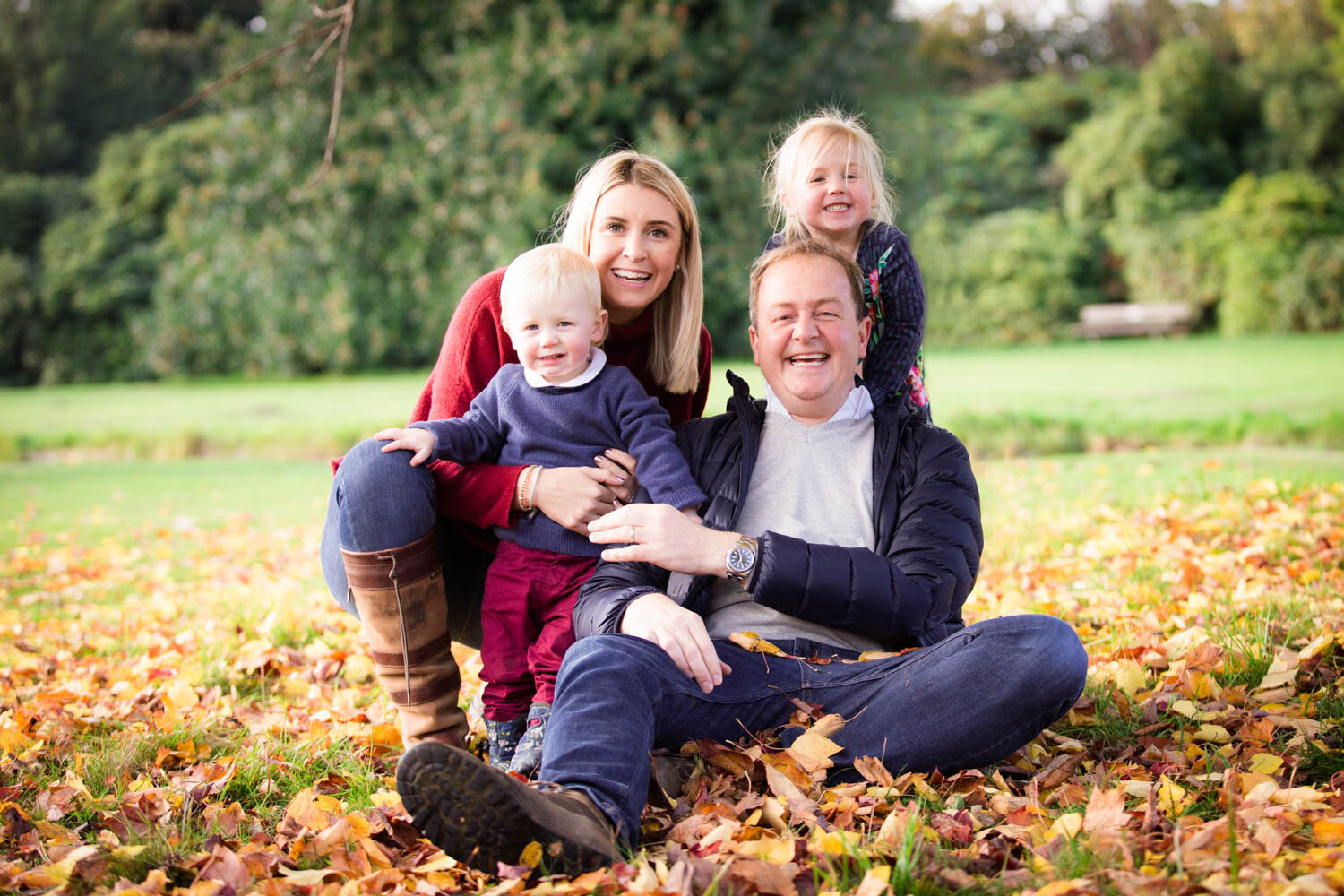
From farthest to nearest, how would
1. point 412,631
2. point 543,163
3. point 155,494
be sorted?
point 543,163
point 155,494
point 412,631

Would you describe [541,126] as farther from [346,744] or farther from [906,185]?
[346,744]

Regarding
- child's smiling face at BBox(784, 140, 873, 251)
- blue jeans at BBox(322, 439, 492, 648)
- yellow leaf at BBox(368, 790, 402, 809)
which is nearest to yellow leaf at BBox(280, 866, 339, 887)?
yellow leaf at BBox(368, 790, 402, 809)

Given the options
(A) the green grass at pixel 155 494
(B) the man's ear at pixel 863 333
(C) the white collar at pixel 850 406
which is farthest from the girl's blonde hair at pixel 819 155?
(A) the green grass at pixel 155 494

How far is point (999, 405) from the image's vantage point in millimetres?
10781

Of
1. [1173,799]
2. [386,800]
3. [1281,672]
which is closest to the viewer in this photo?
[1173,799]

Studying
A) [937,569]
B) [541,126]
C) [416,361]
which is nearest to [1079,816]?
[937,569]

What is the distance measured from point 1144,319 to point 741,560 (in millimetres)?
16153

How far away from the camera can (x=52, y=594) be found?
548 centimetres

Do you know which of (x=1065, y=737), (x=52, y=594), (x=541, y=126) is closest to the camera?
(x=1065, y=737)

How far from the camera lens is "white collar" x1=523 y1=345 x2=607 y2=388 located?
263 cm

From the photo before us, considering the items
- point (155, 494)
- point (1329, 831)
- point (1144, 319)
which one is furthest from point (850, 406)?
point (1144, 319)

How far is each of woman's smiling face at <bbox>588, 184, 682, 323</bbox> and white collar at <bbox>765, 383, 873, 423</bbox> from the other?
46 cm

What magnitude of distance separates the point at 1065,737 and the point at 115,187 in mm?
17339

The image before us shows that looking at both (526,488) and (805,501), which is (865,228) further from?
(526,488)
